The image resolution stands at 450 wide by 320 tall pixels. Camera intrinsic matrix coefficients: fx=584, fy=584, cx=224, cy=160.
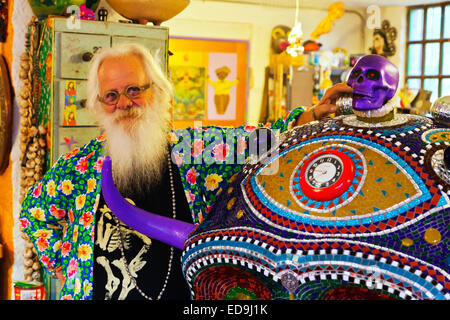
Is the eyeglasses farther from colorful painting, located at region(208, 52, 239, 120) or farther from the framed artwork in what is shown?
colorful painting, located at region(208, 52, 239, 120)

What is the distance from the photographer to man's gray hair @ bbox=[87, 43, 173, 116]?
143cm

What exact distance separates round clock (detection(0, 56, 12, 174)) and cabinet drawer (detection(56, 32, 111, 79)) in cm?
32

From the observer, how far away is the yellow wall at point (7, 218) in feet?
9.27

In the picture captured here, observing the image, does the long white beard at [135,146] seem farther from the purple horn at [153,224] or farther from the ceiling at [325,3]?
the ceiling at [325,3]

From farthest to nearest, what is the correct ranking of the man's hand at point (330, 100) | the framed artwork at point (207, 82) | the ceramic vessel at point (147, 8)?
the framed artwork at point (207, 82), the ceramic vessel at point (147, 8), the man's hand at point (330, 100)

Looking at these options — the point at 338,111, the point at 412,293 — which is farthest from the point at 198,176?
the point at 412,293

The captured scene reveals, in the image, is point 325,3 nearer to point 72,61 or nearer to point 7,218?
point 72,61

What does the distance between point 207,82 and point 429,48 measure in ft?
16.8

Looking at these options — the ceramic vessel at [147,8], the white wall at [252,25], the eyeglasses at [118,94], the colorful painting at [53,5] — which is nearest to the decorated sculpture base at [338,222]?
the eyeglasses at [118,94]

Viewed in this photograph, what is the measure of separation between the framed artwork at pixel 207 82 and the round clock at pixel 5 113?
78 centimetres

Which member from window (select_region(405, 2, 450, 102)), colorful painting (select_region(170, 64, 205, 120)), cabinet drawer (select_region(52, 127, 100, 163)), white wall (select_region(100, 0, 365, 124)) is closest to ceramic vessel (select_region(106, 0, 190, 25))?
cabinet drawer (select_region(52, 127, 100, 163))

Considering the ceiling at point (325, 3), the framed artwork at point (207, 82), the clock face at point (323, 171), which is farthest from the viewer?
the ceiling at point (325, 3)

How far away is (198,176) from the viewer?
57.6 inches

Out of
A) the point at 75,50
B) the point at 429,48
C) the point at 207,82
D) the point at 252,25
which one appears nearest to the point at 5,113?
the point at 75,50
